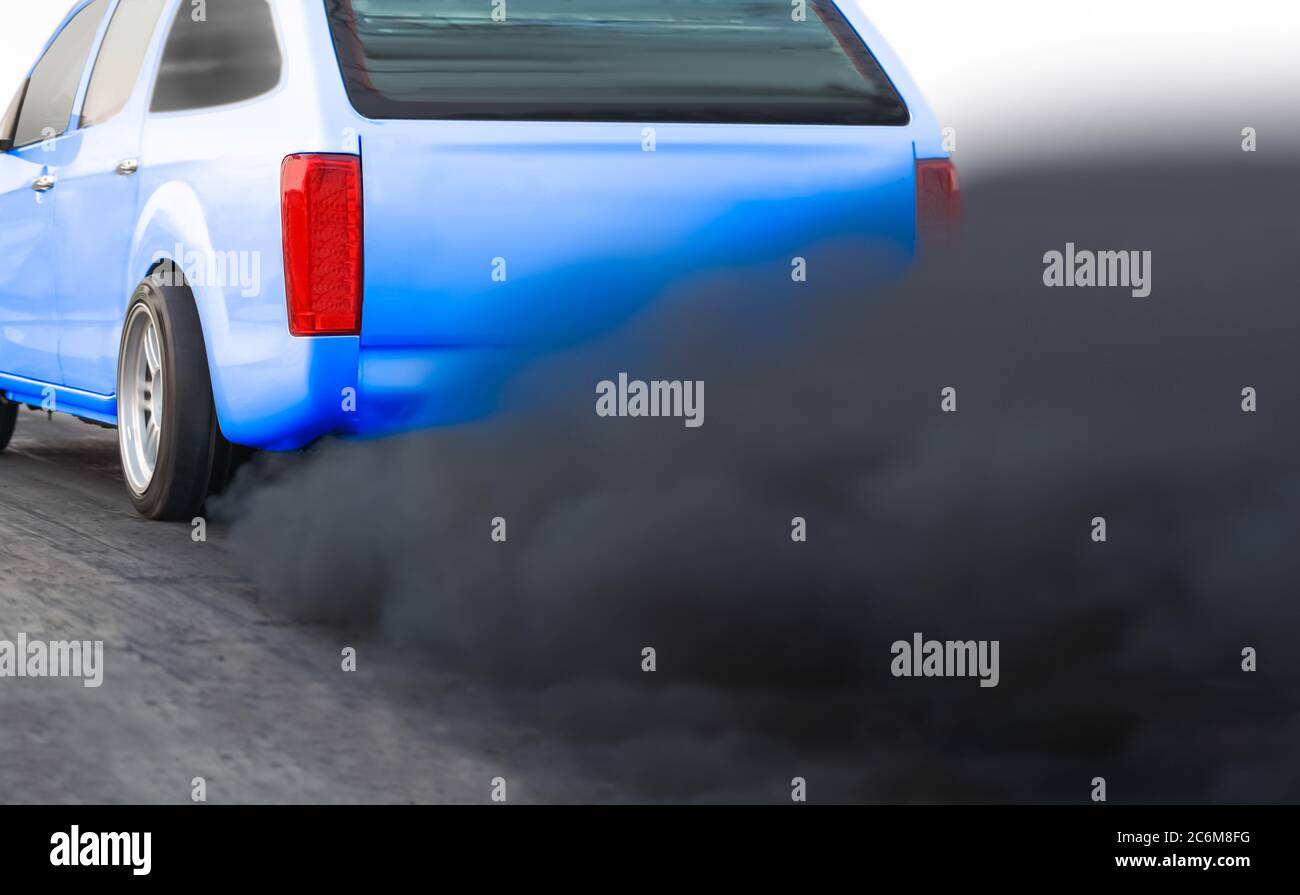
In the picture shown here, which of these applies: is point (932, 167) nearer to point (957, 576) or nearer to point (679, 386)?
point (679, 386)

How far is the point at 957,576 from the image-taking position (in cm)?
473

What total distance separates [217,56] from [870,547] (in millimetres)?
3064

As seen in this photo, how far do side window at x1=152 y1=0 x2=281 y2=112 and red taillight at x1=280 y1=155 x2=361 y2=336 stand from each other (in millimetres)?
556

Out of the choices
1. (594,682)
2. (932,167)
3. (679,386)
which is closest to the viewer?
(594,682)

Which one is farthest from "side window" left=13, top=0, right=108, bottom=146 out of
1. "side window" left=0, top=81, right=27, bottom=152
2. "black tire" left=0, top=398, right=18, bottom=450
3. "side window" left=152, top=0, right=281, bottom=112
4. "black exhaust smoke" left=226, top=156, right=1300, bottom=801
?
"black exhaust smoke" left=226, top=156, right=1300, bottom=801

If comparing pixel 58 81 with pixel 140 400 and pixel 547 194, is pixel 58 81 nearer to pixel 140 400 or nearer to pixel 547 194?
pixel 140 400

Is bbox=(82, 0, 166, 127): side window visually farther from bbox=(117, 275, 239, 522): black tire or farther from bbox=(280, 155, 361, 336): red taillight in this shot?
bbox=(280, 155, 361, 336): red taillight

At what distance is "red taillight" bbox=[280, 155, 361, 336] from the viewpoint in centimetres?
563

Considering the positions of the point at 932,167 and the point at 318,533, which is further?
the point at 932,167

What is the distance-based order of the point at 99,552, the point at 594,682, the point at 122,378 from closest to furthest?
the point at 594,682 < the point at 99,552 < the point at 122,378

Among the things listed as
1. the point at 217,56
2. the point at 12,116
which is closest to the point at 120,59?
the point at 217,56

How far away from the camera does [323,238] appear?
5641 millimetres
